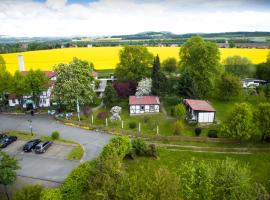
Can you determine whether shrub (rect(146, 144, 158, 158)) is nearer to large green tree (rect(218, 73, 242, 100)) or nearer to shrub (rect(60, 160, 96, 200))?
shrub (rect(60, 160, 96, 200))

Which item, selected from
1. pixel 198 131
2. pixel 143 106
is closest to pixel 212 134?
pixel 198 131

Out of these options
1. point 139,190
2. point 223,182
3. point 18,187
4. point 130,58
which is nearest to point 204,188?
point 223,182

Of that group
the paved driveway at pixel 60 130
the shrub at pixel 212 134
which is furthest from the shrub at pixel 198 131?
the paved driveway at pixel 60 130

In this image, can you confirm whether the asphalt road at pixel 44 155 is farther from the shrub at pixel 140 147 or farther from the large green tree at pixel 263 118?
the large green tree at pixel 263 118

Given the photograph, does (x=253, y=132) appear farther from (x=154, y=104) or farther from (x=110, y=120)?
(x=110, y=120)

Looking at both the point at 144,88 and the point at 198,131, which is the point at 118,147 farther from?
the point at 144,88

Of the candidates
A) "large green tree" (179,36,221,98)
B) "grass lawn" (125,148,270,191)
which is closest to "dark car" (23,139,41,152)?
"grass lawn" (125,148,270,191)
